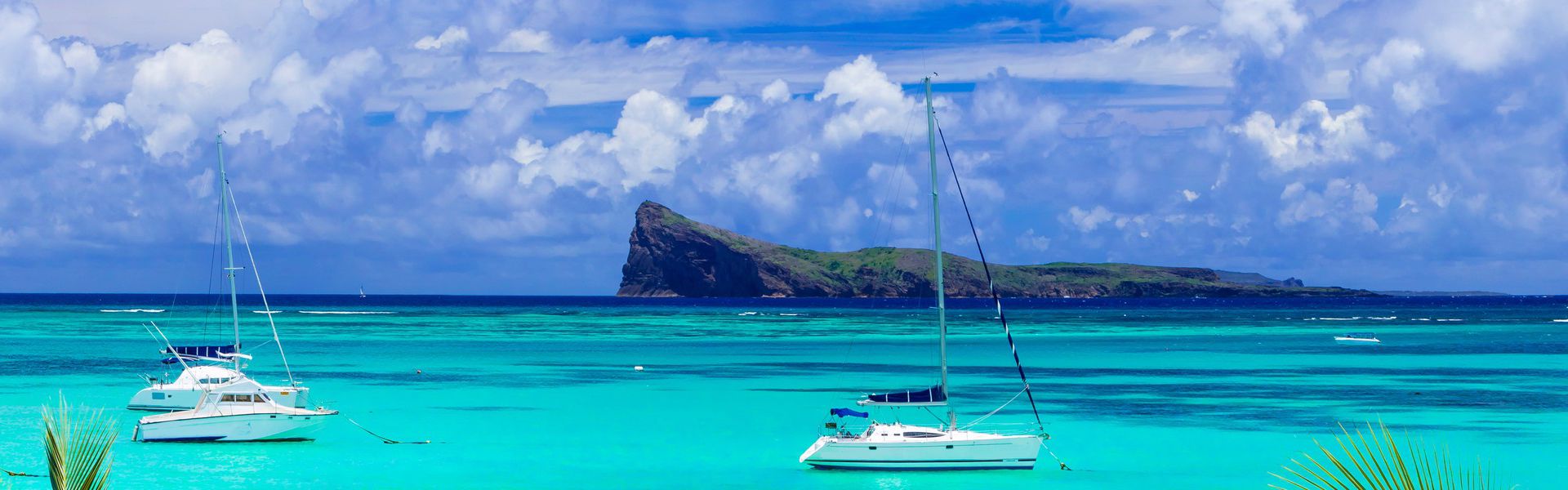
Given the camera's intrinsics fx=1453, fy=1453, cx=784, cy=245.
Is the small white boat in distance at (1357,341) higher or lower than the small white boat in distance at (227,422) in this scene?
higher

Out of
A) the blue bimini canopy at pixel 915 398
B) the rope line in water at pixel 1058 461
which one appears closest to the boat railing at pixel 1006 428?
the rope line in water at pixel 1058 461

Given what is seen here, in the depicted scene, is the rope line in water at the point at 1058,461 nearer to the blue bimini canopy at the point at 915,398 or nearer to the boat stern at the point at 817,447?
the blue bimini canopy at the point at 915,398

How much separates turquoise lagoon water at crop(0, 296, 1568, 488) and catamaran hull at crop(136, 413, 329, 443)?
49 centimetres

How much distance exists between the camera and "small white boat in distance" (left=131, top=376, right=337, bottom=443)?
43406mm

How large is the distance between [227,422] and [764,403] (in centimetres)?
2196

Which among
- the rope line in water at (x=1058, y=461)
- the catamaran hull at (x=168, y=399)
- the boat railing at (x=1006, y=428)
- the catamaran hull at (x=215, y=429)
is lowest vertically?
the rope line in water at (x=1058, y=461)

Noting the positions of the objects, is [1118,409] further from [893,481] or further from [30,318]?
[30,318]

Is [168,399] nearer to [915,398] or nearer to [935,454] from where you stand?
[915,398]

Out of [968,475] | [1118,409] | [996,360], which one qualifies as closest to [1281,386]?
[1118,409]

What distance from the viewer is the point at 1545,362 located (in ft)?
278

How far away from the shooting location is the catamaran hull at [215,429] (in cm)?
4341

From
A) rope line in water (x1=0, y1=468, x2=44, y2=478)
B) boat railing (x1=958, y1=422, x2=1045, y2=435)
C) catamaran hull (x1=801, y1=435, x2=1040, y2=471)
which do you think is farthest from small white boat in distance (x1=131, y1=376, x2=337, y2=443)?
boat railing (x1=958, y1=422, x2=1045, y2=435)

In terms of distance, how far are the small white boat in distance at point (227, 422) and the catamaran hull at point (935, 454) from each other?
16.7 metres

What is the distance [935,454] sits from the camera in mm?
36812
